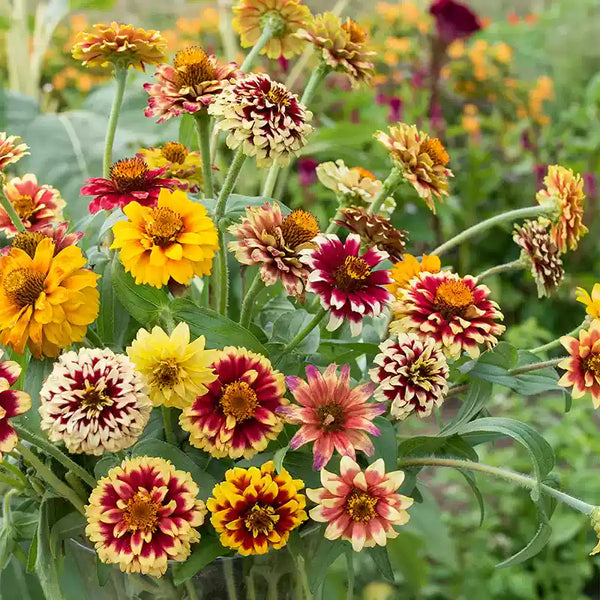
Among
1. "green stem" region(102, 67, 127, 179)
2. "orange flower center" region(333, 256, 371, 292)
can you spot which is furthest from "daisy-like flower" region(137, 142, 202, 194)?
"orange flower center" region(333, 256, 371, 292)

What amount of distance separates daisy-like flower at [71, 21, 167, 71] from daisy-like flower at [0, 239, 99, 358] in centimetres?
12

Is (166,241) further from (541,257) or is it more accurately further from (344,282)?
(541,257)

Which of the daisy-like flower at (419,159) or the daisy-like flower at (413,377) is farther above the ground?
the daisy-like flower at (419,159)

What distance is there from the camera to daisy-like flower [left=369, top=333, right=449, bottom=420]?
1.09 ft

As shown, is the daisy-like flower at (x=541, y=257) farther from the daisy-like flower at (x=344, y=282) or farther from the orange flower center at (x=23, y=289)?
the orange flower center at (x=23, y=289)

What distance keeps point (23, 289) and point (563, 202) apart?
0.26m

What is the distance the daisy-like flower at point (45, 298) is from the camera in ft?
1.04

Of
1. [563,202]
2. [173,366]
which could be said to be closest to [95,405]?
[173,366]

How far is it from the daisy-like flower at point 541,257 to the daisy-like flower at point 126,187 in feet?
0.58

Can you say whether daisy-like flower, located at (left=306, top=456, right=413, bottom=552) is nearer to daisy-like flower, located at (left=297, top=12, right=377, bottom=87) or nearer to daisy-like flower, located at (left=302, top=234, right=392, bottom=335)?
daisy-like flower, located at (left=302, top=234, right=392, bottom=335)

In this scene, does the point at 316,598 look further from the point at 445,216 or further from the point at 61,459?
the point at 445,216

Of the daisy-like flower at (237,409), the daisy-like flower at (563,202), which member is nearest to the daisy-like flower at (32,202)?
the daisy-like flower at (237,409)

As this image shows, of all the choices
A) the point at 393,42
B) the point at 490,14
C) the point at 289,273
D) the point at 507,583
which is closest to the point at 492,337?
the point at 289,273

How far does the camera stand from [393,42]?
2066mm
